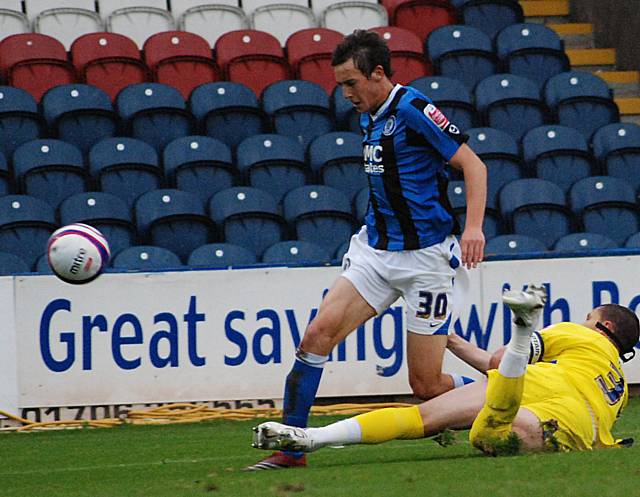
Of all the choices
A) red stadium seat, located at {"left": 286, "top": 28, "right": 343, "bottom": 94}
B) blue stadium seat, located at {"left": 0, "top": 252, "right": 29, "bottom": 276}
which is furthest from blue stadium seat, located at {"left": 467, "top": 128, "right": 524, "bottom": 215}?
blue stadium seat, located at {"left": 0, "top": 252, "right": 29, "bottom": 276}

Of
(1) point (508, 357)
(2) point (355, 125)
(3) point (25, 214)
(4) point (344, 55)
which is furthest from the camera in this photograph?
(2) point (355, 125)

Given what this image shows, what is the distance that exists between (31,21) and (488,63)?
5.26 m

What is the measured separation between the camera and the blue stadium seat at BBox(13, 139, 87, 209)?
455 inches

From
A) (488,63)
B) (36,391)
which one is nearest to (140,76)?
(488,63)

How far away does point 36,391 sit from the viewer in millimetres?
9305

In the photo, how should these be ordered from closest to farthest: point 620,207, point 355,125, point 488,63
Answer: point 620,207
point 355,125
point 488,63

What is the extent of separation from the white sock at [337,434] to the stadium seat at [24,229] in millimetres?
5942

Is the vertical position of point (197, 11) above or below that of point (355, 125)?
above

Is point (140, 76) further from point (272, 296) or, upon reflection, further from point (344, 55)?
point (344, 55)

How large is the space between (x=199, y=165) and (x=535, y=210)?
324 centimetres

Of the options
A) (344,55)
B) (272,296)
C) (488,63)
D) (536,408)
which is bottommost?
(536,408)

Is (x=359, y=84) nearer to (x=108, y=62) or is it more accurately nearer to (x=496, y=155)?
(x=496, y=155)

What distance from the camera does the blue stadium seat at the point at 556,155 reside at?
1249 cm

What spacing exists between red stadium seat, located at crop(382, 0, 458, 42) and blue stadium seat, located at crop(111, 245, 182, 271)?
218 inches
